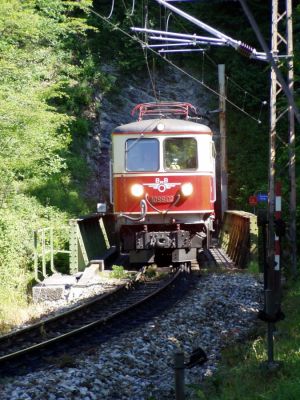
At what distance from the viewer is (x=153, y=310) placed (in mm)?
9891

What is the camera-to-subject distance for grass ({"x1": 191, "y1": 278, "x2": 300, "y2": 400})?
18.0ft

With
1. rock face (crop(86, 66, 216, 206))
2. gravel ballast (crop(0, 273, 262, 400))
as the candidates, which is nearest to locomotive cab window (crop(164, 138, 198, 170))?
gravel ballast (crop(0, 273, 262, 400))

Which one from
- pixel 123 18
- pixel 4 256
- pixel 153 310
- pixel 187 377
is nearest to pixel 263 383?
pixel 187 377

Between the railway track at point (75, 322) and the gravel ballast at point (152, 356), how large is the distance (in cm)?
56

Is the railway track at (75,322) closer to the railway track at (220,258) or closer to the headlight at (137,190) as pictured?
the headlight at (137,190)

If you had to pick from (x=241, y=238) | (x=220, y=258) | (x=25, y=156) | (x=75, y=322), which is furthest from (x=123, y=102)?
(x=75, y=322)

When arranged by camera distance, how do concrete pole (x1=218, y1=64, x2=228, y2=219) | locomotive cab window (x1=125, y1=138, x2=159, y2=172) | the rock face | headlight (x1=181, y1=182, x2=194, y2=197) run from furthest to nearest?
1. the rock face
2. concrete pole (x1=218, y1=64, x2=228, y2=219)
3. locomotive cab window (x1=125, y1=138, x2=159, y2=172)
4. headlight (x1=181, y1=182, x2=194, y2=197)

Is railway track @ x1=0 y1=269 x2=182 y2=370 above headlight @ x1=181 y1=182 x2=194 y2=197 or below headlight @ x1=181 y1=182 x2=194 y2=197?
below

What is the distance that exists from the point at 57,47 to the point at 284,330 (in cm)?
1953

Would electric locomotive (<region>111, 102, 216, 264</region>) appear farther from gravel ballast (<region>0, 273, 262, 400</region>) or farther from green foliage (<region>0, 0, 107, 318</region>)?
gravel ballast (<region>0, 273, 262, 400</region>)

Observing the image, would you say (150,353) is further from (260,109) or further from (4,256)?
(260,109)

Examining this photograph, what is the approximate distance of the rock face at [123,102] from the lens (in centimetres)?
2559

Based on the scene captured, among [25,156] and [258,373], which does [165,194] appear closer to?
[25,156]

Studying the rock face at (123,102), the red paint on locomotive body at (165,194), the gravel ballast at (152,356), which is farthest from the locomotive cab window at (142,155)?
the rock face at (123,102)
